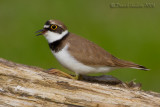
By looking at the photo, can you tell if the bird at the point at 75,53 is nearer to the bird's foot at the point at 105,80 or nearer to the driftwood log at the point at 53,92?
the bird's foot at the point at 105,80

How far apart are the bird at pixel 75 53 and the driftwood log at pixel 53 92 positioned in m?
0.53

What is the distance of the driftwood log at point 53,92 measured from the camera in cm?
755

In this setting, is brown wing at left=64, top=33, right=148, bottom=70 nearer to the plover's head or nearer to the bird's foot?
the plover's head

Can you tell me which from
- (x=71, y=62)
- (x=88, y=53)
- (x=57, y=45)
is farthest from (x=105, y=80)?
(x=57, y=45)

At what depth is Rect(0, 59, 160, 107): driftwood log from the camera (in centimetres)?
755

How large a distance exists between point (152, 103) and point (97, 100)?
1287 millimetres

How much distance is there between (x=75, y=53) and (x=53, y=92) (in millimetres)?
1186

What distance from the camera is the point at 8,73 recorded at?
778 centimetres

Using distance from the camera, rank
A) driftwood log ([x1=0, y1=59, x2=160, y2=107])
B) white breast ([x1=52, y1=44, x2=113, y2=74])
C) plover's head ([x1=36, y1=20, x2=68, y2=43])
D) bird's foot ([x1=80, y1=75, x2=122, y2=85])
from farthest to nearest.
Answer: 1. bird's foot ([x1=80, y1=75, x2=122, y2=85])
2. plover's head ([x1=36, y1=20, x2=68, y2=43])
3. white breast ([x1=52, y1=44, x2=113, y2=74])
4. driftwood log ([x1=0, y1=59, x2=160, y2=107])

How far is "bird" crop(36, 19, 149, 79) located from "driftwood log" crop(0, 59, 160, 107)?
53cm

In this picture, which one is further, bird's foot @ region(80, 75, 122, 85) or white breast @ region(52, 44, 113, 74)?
bird's foot @ region(80, 75, 122, 85)

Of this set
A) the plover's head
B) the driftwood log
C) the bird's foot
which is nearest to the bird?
the plover's head

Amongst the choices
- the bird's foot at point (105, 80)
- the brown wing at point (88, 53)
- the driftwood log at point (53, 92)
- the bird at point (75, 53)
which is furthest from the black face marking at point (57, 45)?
the bird's foot at point (105, 80)

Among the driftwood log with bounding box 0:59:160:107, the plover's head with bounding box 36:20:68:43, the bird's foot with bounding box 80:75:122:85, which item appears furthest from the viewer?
the bird's foot with bounding box 80:75:122:85
